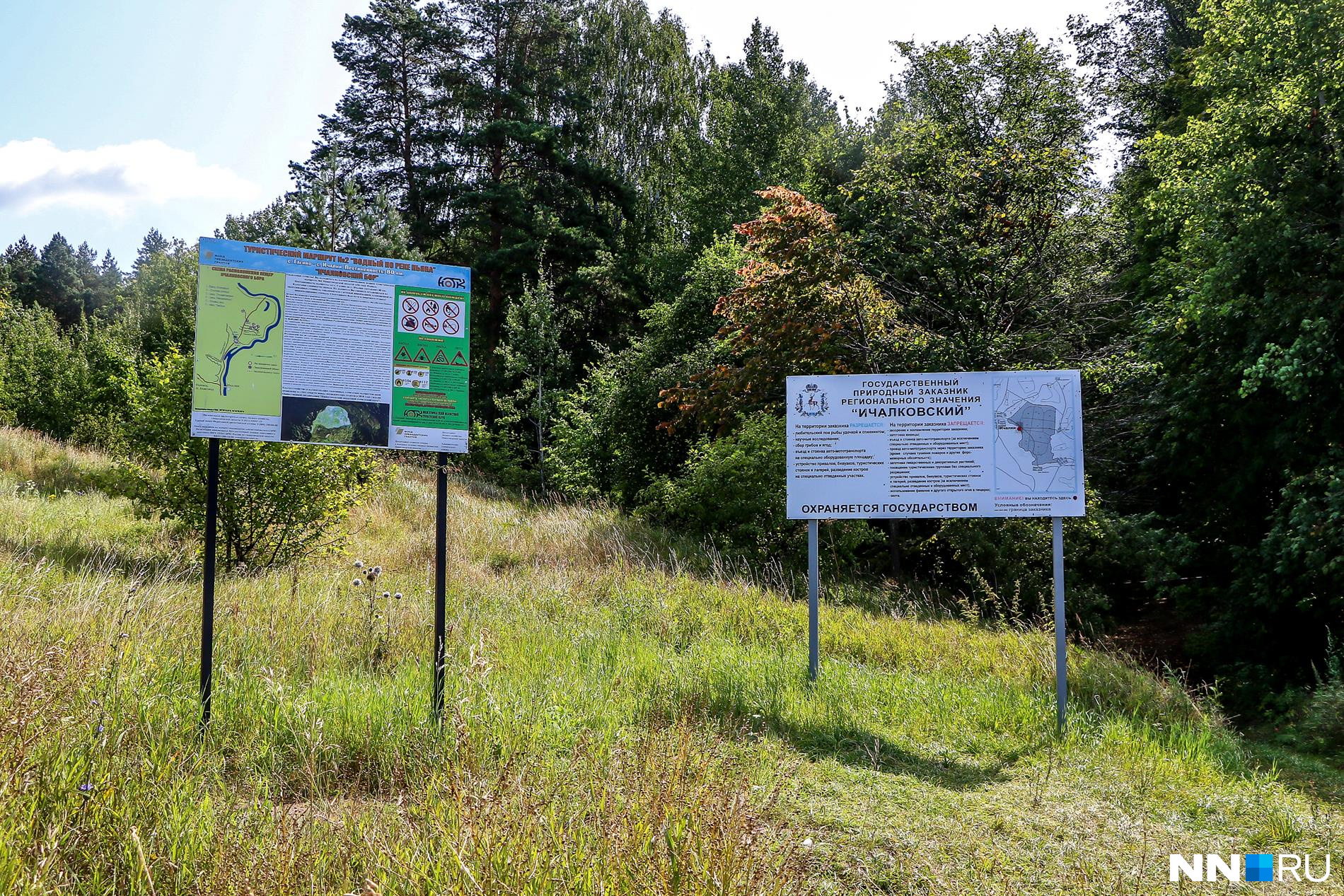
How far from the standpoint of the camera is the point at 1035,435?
255 inches

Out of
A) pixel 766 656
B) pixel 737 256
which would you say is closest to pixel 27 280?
pixel 737 256

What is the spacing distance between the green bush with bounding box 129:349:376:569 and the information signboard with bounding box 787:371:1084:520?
5761 millimetres

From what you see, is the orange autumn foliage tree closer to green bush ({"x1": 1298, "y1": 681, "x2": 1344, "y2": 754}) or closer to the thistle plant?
green bush ({"x1": 1298, "y1": 681, "x2": 1344, "y2": 754})

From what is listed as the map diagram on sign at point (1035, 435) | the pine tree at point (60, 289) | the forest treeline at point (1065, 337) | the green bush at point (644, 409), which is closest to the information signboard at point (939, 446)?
the map diagram on sign at point (1035, 435)

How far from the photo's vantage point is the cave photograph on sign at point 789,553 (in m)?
3.62

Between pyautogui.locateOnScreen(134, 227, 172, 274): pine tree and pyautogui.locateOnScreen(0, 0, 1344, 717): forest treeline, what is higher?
pyautogui.locateOnScreen(134, 227, 172, 274): pine tree

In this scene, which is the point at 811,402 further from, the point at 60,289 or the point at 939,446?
the point at 60,289

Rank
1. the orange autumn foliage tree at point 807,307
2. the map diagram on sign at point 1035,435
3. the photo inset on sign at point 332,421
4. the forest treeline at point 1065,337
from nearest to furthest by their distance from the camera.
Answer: the photo inset on sign at point 332,421
the map diagram on sign at point 1035,435
the forest treeline at point 1065,337
the orange autumn foliage tree at point 807,307

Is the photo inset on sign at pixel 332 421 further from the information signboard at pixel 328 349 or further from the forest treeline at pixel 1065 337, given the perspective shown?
the forest treeline at pixel 1065 337

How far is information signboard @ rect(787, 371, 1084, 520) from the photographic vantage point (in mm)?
6434

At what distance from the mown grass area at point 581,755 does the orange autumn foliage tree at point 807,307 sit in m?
4.95

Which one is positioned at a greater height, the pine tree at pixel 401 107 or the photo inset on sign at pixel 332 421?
the pine tree at pixel 401 107

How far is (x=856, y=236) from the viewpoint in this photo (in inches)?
551

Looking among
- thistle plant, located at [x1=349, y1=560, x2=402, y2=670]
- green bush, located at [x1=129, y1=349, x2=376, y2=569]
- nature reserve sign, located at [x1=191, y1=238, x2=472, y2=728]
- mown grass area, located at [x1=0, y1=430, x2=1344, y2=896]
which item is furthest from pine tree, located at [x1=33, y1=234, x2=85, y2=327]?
nature reserve sign, located at [x1=191, y1=238, x2=472, y2=728]
